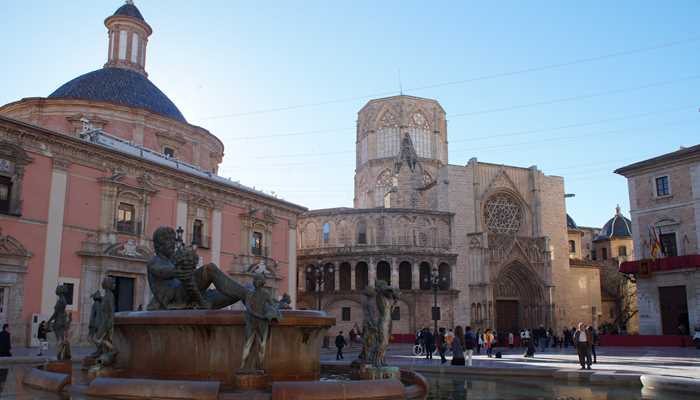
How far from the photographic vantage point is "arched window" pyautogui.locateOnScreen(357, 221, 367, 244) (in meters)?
46.4

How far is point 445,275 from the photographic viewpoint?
45.9 meters

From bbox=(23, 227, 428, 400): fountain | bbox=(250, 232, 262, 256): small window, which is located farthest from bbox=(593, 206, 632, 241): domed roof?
bbox=(23, 227, 428, 400): fountain

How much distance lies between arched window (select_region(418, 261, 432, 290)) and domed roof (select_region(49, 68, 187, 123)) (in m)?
20.4

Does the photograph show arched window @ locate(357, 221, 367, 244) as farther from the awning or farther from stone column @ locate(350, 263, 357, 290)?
the awning

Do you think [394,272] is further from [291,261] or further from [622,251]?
[622,251]

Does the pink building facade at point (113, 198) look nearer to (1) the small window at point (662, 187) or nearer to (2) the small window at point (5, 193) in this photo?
(2) the small window at point (5, 193)

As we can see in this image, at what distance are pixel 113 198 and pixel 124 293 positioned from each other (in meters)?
4.20

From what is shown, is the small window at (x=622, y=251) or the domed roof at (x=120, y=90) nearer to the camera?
the domed roof at (x=120, y=90)

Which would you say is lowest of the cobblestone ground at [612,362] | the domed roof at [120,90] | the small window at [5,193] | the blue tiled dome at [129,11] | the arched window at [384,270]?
the cobblestone ground at [612,362]

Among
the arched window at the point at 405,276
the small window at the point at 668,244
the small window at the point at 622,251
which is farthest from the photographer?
the small window at the point at 622,251

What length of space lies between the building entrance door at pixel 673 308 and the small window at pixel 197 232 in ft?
83.7

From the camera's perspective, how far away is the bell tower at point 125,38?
122ft

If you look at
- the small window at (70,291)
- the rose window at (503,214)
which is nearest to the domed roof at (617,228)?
the rose window at (503,214)

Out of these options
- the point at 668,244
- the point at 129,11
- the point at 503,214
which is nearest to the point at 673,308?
the point at 668,244
